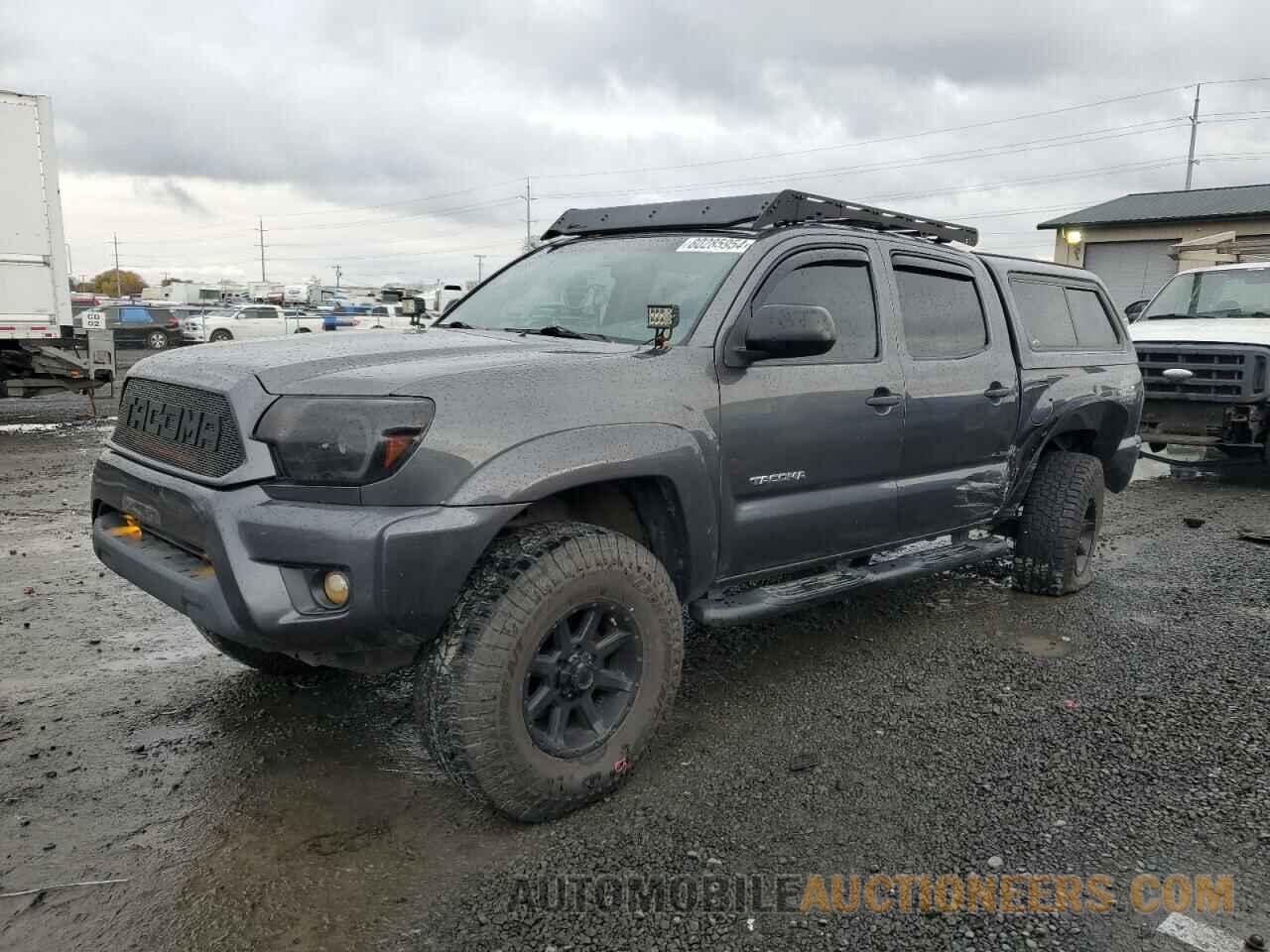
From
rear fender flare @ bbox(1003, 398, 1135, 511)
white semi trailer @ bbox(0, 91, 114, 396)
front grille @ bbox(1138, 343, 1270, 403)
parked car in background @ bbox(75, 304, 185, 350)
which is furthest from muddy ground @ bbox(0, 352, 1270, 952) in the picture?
Answer: parked car in background @ bbox(75, 304, 185, 350)

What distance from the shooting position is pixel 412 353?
3.01 m

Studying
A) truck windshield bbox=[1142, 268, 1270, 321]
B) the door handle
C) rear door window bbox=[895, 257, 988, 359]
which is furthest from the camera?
truck windshield bbox=[1142, 268, 1270, 321]

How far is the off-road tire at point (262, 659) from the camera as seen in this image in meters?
3.58

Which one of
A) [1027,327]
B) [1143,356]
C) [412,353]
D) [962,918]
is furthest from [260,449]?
[1143,356]

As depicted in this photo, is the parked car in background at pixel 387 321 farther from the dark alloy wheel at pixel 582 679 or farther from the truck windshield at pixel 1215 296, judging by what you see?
the truck windshield at pixel 1215 296

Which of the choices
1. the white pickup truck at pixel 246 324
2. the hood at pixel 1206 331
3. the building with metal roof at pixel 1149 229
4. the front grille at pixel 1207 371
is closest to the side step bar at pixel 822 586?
the front grille at pixel 1207 371

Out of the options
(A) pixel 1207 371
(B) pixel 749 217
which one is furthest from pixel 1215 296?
(B) pixel 749 217

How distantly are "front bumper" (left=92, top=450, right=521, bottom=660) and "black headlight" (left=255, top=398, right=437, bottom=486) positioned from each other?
0.31 ft

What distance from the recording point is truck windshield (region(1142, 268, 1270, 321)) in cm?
954

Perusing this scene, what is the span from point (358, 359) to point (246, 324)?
3543 cm

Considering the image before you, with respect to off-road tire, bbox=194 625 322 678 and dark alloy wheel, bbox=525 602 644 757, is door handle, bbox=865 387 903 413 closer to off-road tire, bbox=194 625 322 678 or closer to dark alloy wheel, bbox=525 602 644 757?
dark alloy wheel, bbox=525 602 644 757

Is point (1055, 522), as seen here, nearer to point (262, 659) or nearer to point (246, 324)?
point (262, 659)

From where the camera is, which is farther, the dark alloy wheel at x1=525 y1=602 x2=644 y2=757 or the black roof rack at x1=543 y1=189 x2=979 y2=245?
the black roof rack at x1=543 y1=189 x2=979 y2=245

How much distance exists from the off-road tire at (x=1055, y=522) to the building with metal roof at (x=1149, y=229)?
20912mm
